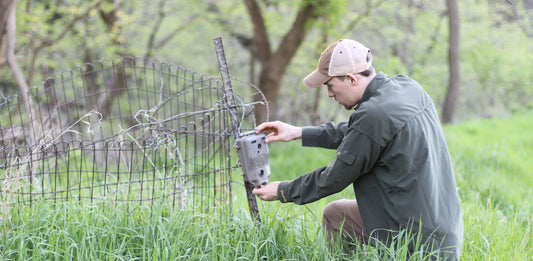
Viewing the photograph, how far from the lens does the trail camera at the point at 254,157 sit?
2363 millimetres

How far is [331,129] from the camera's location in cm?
270

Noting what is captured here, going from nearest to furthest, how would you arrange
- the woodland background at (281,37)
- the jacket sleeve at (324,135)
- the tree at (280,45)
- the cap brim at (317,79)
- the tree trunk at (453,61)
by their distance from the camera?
the cap brim at (317,79) → the jacket sleeve at (324,135) → the tree at (280,45) → the woodland background at (281,37) → the tree trunk at (453,61)

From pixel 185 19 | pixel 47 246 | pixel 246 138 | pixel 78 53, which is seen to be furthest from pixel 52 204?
pixel 78 53

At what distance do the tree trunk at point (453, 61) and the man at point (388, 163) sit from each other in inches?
353

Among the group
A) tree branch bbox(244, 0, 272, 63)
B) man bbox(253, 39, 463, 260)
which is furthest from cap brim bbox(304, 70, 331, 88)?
tree branch bbox(244, 0, 272, 63)

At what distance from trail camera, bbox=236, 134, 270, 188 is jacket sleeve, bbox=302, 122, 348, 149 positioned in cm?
37

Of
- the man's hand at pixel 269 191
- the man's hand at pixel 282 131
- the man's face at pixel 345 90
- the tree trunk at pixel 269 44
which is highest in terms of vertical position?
the tree trunk at pixel 269 44

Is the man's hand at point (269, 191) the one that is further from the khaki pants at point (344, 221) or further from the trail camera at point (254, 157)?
the khaki pants at point (344, 221)

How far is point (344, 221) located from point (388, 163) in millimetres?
634

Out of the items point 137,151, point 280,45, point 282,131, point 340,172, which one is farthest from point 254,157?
point 280,45

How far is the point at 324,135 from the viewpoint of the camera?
2.69 m

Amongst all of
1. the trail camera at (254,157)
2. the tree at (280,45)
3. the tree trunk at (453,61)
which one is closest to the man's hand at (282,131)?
the trail camera at (254,157)

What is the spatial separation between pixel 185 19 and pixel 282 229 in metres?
12.4

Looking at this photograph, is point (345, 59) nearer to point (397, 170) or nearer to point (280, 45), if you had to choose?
point (397, 170)
